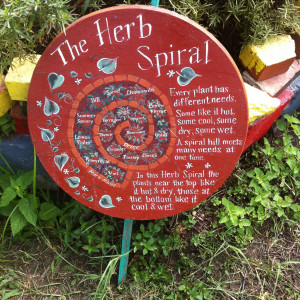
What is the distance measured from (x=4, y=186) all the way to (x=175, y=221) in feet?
3.30

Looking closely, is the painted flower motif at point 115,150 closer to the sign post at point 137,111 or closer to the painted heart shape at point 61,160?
the sign post at point 137,111

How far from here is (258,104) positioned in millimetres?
2111

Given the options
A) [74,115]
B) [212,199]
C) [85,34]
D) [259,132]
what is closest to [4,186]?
[74,115]

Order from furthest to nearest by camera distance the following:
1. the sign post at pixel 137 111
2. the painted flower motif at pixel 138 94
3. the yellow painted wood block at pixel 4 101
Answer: the yellow painted wood block at pixel 4 101 < the painted flower motif at pixel 138 94 < the sign post at pixel 137 111

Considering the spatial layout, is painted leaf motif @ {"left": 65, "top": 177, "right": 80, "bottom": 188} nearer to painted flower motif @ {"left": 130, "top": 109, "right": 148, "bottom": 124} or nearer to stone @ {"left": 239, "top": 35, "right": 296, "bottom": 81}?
painted flower motif @ {"left": 130, "top": 109, "right": 148, "bottom": 124}

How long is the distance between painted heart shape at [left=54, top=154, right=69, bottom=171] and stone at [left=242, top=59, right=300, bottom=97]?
1.16 metres

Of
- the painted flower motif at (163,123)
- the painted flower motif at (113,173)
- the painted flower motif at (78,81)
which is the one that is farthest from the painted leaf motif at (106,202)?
the painted flower motif at (78,81)

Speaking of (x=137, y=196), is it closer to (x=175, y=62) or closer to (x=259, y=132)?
(x=175, y=62)

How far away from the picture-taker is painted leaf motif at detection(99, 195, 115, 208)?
189 cm

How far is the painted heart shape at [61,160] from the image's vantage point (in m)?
1.82

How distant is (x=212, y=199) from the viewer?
2.41 meters

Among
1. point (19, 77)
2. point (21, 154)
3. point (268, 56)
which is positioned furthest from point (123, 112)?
point (268, 56)

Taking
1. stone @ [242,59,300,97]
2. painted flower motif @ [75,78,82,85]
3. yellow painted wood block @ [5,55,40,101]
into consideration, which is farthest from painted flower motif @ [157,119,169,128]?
stone @ [242,59,300,97]

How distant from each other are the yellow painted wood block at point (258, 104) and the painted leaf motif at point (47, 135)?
1.02 m
